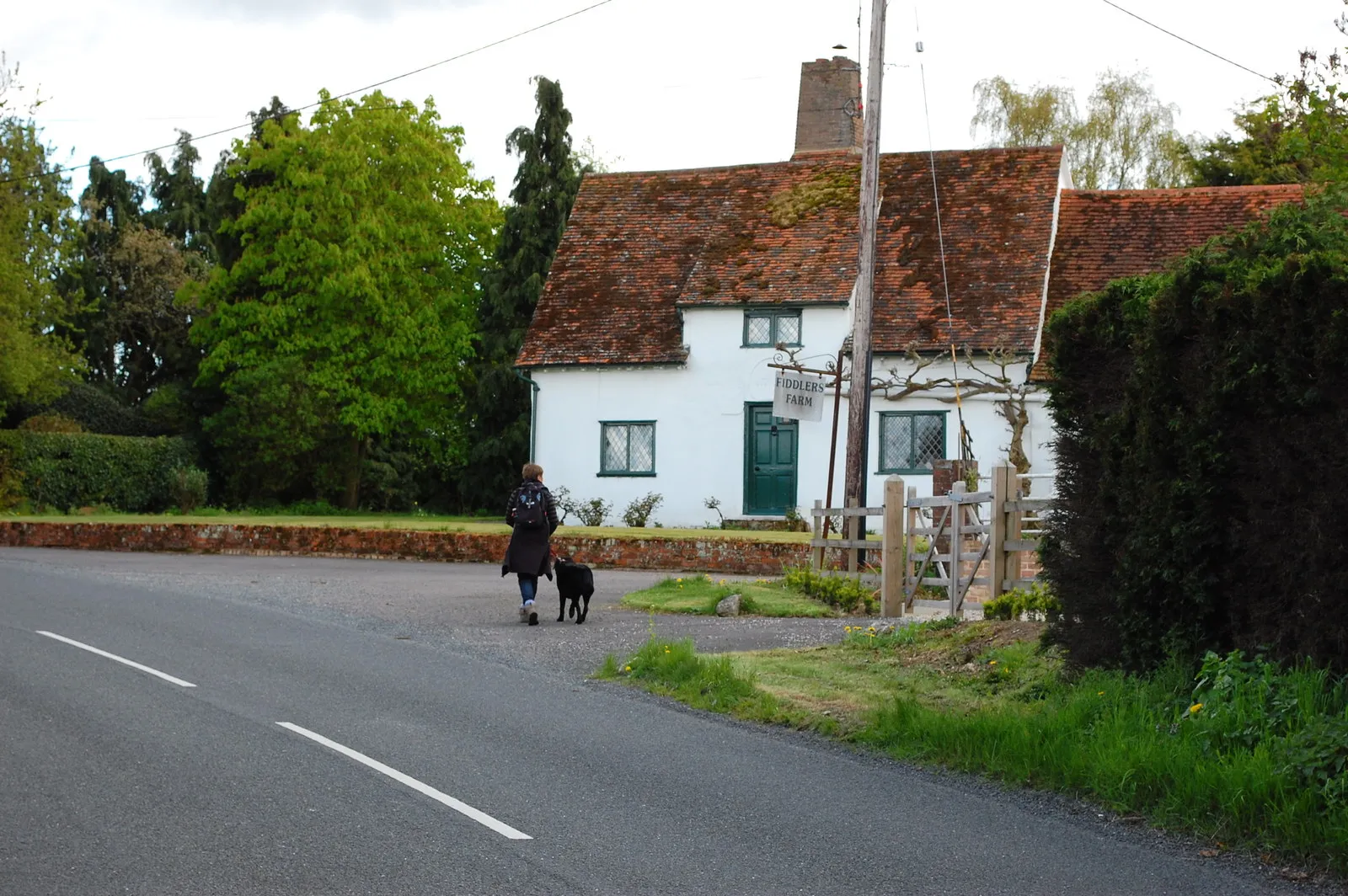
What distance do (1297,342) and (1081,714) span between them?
256 centimetres

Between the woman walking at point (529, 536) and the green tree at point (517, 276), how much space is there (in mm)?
26291

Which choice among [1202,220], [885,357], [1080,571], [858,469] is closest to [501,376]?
[885,357]

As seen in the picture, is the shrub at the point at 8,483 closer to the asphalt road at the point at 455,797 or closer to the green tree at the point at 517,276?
Answer: the green tree at the point at 517,276

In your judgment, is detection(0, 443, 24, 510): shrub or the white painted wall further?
detection(0, 443, 24, 510): shrub

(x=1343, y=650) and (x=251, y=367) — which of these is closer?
(x=1343, y=650)

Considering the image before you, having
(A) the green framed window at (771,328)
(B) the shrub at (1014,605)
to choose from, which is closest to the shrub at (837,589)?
(B) the shrub at (1014,605)

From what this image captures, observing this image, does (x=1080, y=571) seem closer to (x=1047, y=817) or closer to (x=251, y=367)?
(x=1047, y=817)

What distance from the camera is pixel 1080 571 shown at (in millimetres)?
10859

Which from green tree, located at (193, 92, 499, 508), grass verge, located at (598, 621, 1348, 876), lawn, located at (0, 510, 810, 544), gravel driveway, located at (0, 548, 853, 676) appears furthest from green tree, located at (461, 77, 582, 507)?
grass verge, located at (598, 621, 1348, 876)

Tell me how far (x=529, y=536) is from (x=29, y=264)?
32.0 m

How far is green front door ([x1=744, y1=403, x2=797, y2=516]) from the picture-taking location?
34750 mm

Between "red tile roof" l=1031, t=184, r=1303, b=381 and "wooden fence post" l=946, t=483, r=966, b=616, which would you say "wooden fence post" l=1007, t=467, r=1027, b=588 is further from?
"red tile roof" l=1031, t=184, r=1303, b=381

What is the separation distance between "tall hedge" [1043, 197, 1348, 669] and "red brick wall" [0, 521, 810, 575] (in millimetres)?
14543

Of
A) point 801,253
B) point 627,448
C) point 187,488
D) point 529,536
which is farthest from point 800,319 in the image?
point 187,488
